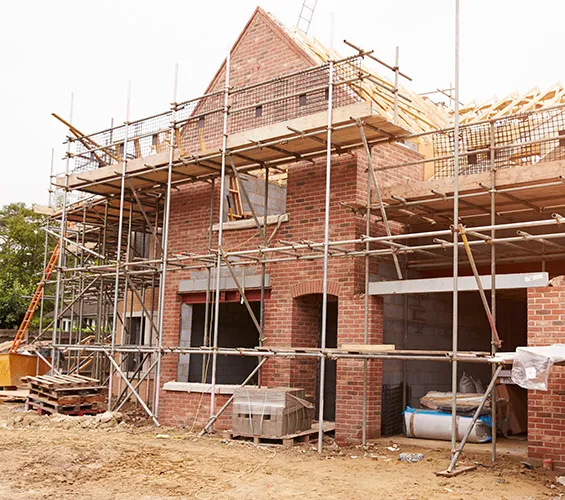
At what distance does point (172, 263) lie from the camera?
51.1 feet

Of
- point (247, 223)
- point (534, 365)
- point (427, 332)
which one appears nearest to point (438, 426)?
point (427, 332)

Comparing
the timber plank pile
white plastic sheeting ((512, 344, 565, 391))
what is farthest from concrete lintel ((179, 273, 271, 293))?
white plastic sheeting ((512, 344, 565, 391))

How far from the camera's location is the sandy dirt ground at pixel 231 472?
9.03m

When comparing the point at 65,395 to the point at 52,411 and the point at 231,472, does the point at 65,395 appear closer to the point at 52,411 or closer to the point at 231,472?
the point at 52,411

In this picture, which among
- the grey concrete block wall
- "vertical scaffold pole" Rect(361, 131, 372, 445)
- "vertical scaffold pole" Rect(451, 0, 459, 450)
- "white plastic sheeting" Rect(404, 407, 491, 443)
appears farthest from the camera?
the grey concrete block wall

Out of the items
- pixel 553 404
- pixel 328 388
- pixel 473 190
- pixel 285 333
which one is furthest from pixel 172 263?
pixel 553 404

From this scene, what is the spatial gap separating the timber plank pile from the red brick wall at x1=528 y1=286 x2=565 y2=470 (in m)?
9.54

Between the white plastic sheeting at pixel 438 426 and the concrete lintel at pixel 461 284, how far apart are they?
2.46 metres

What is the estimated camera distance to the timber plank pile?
15680 mm

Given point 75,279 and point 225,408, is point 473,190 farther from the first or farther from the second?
point 75,279

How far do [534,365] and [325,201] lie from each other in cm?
595

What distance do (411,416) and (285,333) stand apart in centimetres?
283

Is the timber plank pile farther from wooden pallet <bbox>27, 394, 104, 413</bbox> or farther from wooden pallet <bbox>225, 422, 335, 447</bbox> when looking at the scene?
wooden pallet <bbox>225, 422, 335, 447</bbox>

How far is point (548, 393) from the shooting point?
10750 mm
